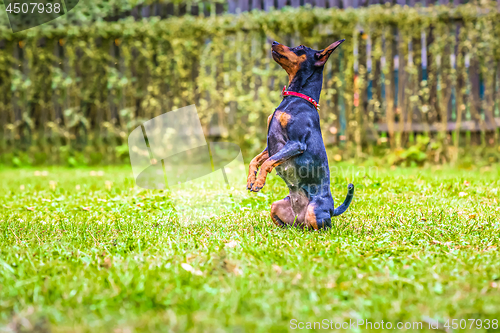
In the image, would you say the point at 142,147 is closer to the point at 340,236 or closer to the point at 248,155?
the point at 248,155

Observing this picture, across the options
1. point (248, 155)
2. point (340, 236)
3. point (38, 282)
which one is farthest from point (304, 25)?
point (38, 282)

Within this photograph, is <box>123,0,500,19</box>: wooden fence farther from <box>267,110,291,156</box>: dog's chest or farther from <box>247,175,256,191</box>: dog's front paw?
<box>247,175,256,191</box>: dog's front paw

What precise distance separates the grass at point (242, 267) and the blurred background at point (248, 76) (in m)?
3.37

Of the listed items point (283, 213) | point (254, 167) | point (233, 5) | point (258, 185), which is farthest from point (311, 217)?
point (233, 5)

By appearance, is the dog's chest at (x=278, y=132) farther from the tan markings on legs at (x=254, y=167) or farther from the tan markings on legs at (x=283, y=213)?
the tan markings on legs at (x=283, y=213)

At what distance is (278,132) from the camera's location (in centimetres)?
310

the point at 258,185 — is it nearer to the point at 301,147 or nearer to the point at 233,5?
the point at 301,147

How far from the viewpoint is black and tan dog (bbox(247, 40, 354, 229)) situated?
301 centimetres

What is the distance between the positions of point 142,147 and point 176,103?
40.3 inches

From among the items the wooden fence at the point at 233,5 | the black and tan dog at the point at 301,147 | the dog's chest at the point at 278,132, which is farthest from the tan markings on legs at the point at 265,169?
the wooden fence at the point at 233,5

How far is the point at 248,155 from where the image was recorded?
7688 millimetres

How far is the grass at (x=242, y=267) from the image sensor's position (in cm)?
178

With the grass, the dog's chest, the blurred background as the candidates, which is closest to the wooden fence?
the blurred background

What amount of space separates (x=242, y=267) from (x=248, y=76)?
5804mm
